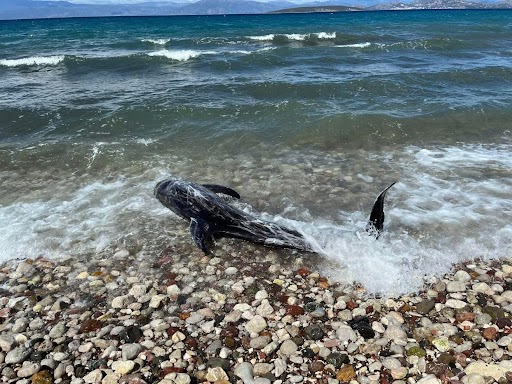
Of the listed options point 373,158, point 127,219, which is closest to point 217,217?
point 127,219

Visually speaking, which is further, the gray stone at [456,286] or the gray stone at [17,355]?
the gray stone at [456,286]

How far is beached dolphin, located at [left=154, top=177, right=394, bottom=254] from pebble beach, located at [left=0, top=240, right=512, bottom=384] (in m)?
0.35

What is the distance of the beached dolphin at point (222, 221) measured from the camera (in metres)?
7.43

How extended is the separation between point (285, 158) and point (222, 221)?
442 cm

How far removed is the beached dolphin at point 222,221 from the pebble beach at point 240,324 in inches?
13.8

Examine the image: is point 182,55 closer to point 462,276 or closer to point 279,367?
point 462,276

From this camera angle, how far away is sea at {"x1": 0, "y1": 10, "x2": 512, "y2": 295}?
7.59 m

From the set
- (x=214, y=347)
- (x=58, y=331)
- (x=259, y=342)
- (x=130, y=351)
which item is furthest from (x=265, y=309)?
(x=58, y=331)

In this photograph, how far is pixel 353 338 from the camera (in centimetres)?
529

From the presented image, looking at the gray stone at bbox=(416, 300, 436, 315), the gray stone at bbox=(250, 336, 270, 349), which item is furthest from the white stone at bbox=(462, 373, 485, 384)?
the gray stone at bbox=(250, 336, 270, 349)

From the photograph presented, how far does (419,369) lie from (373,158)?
7557 mm

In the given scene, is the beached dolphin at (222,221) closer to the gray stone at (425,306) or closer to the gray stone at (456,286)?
the gray stone at (456,286)

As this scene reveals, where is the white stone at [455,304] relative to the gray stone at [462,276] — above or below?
below

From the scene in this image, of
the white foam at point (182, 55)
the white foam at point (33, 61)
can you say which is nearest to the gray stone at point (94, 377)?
the white foam at point (182, 55)
